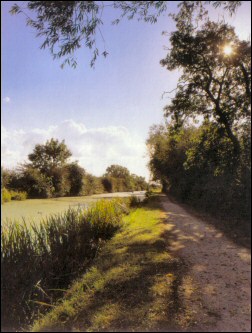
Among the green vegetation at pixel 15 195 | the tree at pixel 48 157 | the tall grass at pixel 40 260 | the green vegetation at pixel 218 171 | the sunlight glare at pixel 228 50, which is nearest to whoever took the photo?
the green vegetation at pixel 218 171

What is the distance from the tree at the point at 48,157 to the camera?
11.8m

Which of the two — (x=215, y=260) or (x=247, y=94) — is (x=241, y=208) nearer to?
(x=247, y=94)

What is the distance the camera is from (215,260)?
20.4 ft

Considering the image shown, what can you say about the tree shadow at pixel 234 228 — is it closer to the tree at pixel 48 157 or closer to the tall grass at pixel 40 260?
the tall grass at pixel 40 260

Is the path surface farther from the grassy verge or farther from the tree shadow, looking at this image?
the grassy verge

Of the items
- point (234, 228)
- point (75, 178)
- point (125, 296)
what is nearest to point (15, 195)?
point (75, 178)

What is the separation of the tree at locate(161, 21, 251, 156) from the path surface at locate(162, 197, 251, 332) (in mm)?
1623

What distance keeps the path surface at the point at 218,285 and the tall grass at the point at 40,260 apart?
284cm

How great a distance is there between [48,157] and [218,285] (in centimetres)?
948

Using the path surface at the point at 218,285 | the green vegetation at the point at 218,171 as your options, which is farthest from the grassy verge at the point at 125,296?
the green vegetation at the point at 218,171

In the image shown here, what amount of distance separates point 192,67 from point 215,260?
3.90 metres

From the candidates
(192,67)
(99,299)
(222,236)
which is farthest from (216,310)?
(192,67)

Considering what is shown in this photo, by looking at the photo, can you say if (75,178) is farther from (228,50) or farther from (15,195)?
(228,50)

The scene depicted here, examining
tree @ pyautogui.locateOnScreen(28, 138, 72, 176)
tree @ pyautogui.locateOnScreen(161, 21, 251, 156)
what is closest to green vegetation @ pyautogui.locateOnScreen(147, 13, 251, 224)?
tree @ pyautogui.locateOnScreen(161, 21, 251, 156)
